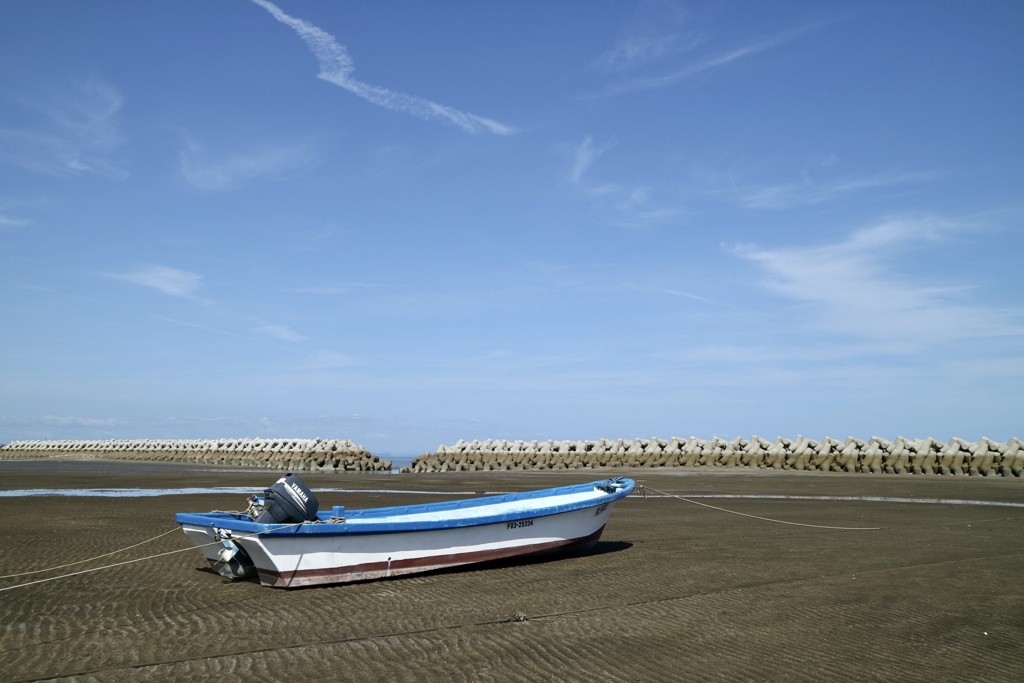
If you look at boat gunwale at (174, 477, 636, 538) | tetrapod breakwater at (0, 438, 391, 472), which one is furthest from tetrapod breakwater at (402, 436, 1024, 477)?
boat gunwale at (174, 477, 636, 538)

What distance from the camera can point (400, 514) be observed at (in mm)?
11719

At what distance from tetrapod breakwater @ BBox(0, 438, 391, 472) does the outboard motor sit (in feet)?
111

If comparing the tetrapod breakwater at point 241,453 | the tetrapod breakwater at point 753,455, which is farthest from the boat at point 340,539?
the tetrapod breakwater at point 241,453

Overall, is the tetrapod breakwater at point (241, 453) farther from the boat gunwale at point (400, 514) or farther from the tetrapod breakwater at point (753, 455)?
the boat gunwale at point (400, 514)

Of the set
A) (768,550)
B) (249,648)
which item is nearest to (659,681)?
(249,648)

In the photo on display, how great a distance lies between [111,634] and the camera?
24.1 feet

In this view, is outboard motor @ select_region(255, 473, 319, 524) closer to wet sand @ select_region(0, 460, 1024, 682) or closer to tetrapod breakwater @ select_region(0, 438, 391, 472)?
wet sand @ select_region(0, 460, 1024, 682)

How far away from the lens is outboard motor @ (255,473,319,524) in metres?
9.57

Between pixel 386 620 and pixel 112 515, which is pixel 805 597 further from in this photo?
pixel 112 515

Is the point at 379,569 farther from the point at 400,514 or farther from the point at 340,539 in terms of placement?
the point at 400,514

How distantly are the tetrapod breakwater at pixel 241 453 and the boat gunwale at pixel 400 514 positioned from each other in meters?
31.5

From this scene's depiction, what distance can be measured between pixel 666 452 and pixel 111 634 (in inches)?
1343

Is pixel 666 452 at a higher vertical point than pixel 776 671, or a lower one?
higher

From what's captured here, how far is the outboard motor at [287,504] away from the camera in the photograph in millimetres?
9570
